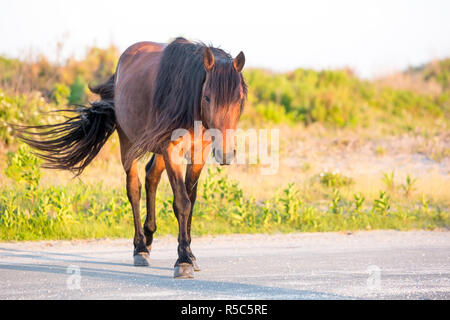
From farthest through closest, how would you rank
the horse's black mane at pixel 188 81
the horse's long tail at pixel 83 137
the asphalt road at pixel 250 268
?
the horse's long tail at pixel 83 137, the horse's black mane at pixel 188 81, the asphalt road at pixel 250 268

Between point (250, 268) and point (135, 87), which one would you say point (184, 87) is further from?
point (250, 268)

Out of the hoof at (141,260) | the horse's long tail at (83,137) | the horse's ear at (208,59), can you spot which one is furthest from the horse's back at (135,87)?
the hoof at (141,260)

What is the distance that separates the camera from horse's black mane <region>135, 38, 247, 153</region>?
6168 millimetres

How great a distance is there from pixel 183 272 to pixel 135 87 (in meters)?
2.48

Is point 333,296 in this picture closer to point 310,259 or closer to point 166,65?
point 310,259

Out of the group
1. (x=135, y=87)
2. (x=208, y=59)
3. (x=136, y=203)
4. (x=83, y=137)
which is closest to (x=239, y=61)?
(x=208, y=59)

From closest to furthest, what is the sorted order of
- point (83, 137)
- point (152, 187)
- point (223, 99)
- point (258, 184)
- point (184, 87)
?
point (223, 99)
point (184, 87)
point (152, 187)
point (83, 137)
point (258, 184)

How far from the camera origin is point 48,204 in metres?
9.53

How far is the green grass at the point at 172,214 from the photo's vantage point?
9312 mm

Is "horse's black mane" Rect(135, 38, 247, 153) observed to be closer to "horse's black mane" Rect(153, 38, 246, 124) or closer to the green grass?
"horse's black mane" Rect(153, 38, 246, 124)

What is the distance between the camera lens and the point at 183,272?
6.36m

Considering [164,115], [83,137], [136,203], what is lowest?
[136,203]

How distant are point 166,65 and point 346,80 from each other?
1976 cm

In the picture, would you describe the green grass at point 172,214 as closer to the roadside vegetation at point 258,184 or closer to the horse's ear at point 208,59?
the roadside vegetation at point 258,184
